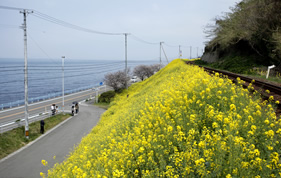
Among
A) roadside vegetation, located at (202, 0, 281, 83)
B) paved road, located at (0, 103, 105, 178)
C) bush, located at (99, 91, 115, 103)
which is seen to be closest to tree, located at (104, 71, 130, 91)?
bush, located at (99, 91, 115, 103)

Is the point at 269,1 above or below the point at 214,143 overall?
above

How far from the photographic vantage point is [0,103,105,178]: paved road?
492 inches

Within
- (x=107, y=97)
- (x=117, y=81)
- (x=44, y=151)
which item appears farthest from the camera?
(x=117, y=81)

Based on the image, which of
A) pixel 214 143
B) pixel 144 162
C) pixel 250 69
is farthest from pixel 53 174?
pixel 250 69

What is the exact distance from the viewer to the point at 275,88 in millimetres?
9219

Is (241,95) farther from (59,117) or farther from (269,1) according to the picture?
(59,117)

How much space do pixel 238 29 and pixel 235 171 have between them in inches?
885

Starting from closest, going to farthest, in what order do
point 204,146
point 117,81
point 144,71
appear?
point 204,146 < point 117,81 < point 144,71

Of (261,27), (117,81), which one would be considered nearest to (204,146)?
(261,27)

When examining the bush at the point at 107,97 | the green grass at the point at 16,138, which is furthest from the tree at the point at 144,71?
the green grass at the point at 16,138

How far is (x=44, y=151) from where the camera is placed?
50.9 ft

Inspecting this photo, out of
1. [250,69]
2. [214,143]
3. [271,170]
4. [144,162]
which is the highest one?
[250,69]

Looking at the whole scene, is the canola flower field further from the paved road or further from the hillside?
the hillside

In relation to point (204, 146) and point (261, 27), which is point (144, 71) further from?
point (204, 146)
